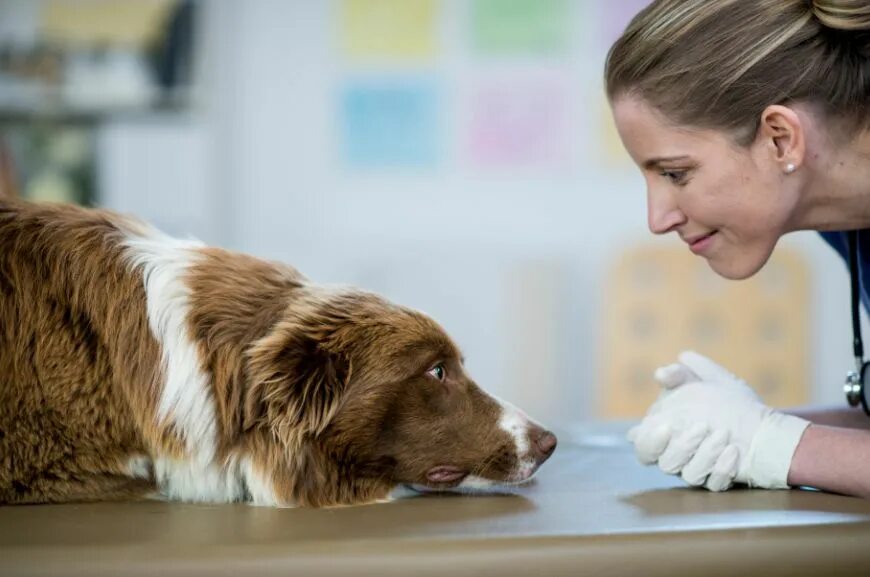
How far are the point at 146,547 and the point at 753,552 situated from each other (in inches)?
28.0

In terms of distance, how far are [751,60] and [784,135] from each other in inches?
4.8

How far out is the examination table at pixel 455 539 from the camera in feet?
3.96

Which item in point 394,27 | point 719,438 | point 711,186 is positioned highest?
point 394,27

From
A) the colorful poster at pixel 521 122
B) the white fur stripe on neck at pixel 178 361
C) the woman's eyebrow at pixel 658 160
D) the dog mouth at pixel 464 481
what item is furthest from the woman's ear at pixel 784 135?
the colorful poster at pixel 521 122

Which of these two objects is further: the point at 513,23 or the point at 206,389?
the point at 513,23

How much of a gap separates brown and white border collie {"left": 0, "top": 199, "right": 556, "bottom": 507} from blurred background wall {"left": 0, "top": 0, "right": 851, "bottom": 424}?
3385mm

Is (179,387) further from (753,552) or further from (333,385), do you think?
(753,552)

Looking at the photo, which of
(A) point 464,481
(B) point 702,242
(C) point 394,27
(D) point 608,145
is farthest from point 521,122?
(A) point 464,481

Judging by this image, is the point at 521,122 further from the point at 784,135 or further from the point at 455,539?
the point at 455,539

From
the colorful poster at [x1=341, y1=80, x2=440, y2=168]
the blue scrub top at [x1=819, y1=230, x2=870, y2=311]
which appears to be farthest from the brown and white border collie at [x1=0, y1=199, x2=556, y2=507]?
the colorful poster at [x1=341, y1=80, x2=440, y2=168]

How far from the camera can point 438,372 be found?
1673 millimetres

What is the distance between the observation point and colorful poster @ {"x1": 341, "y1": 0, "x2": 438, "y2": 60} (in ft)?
16.7

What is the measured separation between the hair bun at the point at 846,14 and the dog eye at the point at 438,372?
2.54ft

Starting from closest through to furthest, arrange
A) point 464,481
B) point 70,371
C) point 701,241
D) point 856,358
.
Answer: point 70,371 → point 464,481 → point 701,241 → point 856,358
